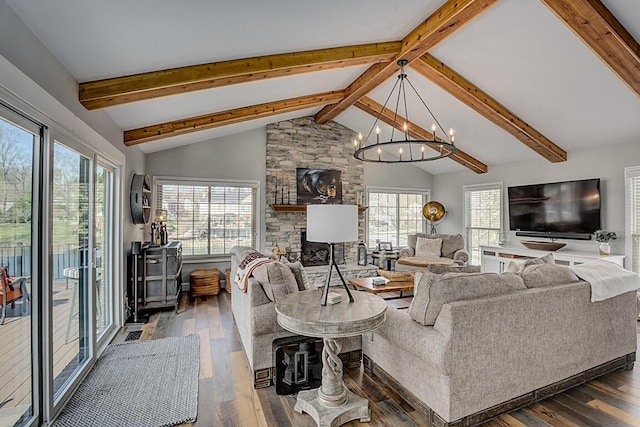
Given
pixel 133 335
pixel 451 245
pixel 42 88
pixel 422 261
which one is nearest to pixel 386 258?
pixel 422 261

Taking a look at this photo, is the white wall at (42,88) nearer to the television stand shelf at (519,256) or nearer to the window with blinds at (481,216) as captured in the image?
the television stand shelf at (519,256)

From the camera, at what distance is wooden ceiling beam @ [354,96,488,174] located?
5969 millimetres

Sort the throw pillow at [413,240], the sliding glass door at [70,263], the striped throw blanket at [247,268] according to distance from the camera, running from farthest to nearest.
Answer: the throw pillow at [413,240]
the striped throw blanket at [247,268]
the sliding glass door at [70,263]

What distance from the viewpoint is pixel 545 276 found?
248 centimetres

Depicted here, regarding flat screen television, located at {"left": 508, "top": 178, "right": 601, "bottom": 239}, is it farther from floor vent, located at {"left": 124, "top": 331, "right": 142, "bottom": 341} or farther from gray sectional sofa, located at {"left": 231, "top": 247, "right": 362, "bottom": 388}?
floor vent, located at {"left": 124, "top": 331, "right": 142, "bottom": 341}

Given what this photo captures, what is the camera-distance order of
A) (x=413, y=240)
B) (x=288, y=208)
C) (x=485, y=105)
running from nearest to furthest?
(x=485, y=105)
(x=288, y=208)
(x=413, y=240)

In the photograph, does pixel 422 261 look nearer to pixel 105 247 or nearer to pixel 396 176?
pixel 396 176

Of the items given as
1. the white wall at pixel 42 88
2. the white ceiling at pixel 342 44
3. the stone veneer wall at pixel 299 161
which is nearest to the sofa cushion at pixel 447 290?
the white ceiling at pixel 342 44

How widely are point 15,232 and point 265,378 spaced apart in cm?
196

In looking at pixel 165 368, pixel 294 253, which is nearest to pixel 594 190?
pixel 294 253

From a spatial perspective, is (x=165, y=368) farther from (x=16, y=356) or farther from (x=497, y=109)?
(x=497, y=109)

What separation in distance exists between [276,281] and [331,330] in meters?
0.93

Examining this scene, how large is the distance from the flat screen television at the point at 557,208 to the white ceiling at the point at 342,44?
2.25ft

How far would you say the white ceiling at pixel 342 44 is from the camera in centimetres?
207
